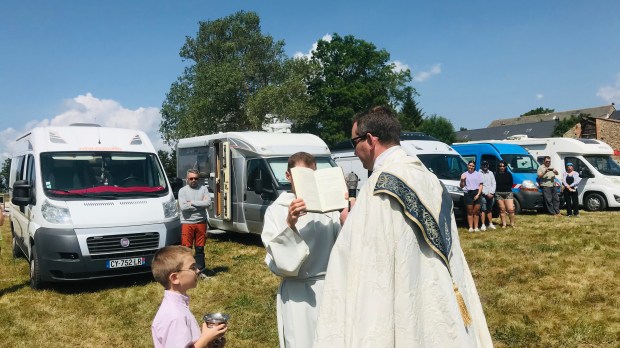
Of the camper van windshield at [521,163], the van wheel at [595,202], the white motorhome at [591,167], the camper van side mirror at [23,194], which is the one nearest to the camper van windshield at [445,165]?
the camper van windshield at [521,163]

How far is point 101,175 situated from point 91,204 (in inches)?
30.6

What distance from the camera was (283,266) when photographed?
338 cm

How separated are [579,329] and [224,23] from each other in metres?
42.0

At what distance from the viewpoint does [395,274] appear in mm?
2539

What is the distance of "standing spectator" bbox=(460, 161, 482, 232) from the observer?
13.2 m

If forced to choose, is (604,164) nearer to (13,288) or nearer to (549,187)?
(549,187)

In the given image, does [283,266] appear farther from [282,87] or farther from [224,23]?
[224,23]

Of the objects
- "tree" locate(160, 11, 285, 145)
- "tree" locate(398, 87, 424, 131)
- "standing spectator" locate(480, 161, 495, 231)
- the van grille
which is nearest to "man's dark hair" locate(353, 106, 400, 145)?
the van grille

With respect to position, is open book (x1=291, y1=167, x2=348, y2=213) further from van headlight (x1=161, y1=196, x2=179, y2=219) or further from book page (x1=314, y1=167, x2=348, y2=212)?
van headlight (x1=161, y1=196, x2=179, y2=219)

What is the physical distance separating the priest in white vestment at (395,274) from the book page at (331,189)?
53cm

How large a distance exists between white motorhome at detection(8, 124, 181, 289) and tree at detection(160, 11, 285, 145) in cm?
3217

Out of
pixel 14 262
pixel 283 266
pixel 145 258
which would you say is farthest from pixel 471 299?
pixel 14 262

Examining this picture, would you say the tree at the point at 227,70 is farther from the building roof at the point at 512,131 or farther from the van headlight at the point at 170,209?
the building roof at the point at 512,131

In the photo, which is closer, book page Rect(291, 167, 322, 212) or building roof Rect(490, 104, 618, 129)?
book page Rect(291, 167, 322, 212)
